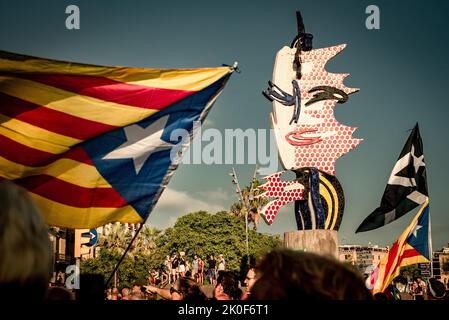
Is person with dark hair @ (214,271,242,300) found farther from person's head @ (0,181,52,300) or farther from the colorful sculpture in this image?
the colorful sculpture

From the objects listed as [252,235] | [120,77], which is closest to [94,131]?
[120,77]

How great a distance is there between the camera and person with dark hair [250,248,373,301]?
1695 mm

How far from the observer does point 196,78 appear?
265 inches

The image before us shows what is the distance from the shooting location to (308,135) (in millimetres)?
18234

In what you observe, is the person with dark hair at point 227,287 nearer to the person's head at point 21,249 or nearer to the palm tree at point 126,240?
the person's head at point 21,249

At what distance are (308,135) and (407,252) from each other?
6079 millimetres

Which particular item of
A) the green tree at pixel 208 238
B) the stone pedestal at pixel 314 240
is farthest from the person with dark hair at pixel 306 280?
the green tree at pixel 208 238

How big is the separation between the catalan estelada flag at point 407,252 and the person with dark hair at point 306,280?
35.6ft

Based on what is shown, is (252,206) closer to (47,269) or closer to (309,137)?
(309,137)

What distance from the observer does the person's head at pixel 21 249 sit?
140cm

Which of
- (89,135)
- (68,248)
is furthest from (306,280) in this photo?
(68,248)

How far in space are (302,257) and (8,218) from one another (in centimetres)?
93

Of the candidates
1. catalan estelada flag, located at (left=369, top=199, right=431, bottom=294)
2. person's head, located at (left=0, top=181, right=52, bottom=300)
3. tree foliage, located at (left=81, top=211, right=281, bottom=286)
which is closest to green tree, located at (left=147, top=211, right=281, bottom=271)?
tree foliage, located at (left=81, top=211, right=281, bottom=286)
